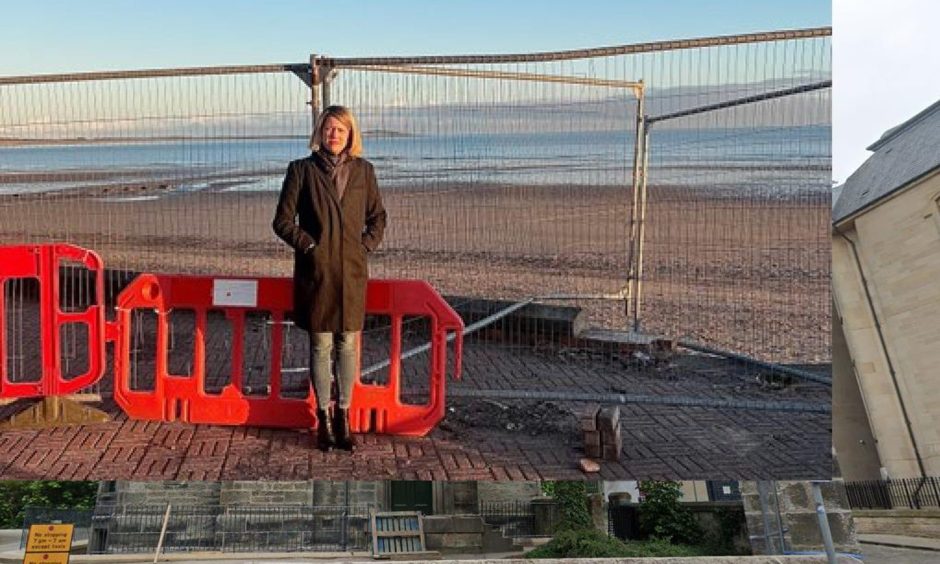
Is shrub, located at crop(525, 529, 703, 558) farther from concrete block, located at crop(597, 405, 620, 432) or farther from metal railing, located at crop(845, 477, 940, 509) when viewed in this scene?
metal railing, located at crop(845, 477, 940, 509)

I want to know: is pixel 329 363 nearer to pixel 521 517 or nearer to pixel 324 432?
pixel 324 432

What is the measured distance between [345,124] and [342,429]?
1.92 m

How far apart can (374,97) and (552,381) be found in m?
2.26

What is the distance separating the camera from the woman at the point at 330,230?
217 inches

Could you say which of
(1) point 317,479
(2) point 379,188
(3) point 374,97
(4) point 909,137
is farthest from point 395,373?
(4) point 909,137

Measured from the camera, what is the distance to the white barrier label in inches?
227

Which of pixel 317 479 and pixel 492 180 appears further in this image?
pixel 492 180

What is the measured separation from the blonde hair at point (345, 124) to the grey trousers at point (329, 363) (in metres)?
1.14

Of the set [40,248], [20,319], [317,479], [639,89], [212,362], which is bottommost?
[317,479]

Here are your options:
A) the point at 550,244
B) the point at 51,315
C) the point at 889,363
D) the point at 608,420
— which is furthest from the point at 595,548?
the point at 889,363

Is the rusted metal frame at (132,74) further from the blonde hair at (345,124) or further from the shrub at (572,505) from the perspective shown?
the shrub at (572,505)

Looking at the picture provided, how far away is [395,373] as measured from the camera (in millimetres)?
5789

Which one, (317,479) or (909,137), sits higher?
(909,137)

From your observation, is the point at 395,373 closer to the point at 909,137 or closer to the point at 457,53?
the point at 457,53
